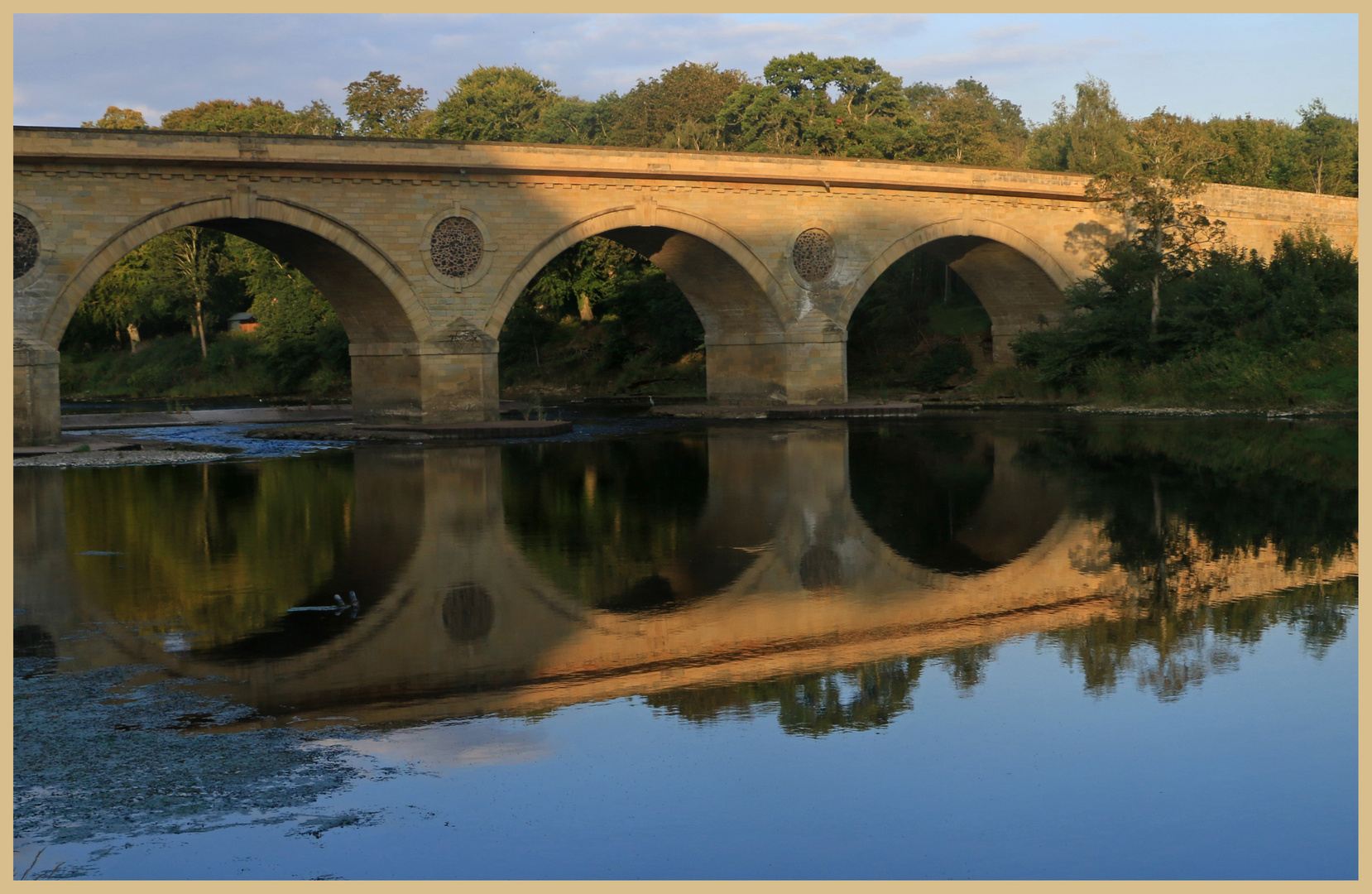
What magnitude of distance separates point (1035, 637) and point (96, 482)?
40.0 feet

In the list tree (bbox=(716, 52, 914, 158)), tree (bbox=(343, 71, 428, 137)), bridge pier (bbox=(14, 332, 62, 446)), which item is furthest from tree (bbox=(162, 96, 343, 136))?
bridge pier (bbox=(14, 332, 62, 446))

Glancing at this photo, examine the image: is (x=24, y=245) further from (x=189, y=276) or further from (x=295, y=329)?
(x=189, y=276)

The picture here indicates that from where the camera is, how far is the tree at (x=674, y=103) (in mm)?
55188

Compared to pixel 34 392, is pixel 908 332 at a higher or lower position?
higher

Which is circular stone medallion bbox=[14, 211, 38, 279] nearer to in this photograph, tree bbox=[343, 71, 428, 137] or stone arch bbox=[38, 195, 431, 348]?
stone arch bbox=[38, 195, 431, 348]

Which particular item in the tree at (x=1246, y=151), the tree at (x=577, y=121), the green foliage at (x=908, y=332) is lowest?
the green foliage at (x=908, y=332)

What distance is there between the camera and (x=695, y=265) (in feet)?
92.8

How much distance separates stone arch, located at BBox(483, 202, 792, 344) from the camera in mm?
24766

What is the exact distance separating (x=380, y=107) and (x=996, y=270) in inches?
1292

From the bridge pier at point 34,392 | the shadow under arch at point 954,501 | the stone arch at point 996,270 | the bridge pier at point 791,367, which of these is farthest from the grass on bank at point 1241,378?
the bridge pier at point 34,392

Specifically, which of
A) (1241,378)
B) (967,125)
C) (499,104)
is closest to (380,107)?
(499,104)

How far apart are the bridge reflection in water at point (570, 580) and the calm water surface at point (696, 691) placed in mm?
41

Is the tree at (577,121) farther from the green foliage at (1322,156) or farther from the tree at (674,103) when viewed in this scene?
the green foliage at (1322,156)

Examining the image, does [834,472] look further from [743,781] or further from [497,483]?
[743,781]
